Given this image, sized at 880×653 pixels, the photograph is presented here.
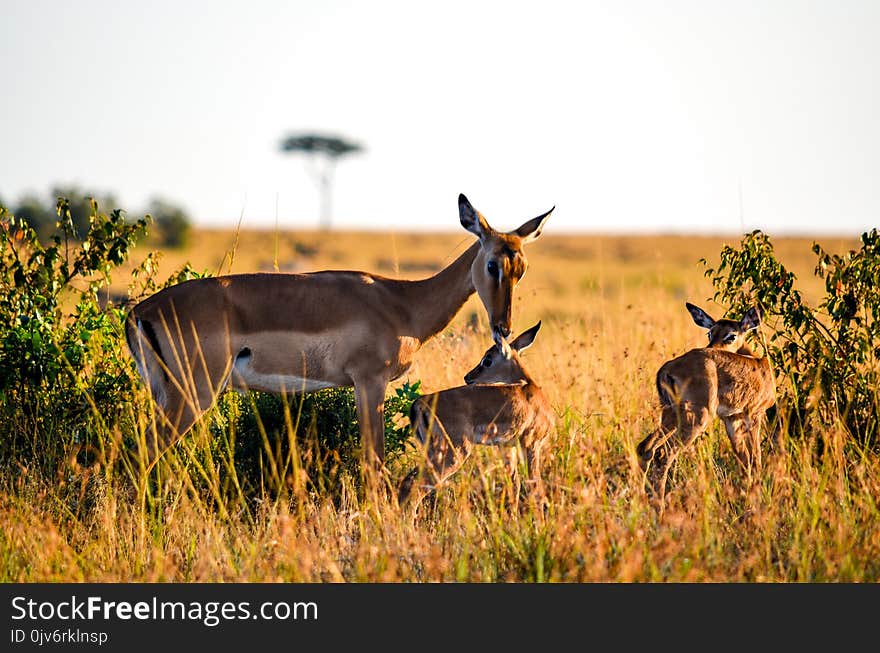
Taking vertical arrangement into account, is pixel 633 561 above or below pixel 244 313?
below

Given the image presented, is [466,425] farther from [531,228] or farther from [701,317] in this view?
[701,317]

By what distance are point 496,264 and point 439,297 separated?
584 millimetres

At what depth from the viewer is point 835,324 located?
8.52 meters

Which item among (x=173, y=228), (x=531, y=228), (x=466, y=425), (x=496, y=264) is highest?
(x=173, y=228)

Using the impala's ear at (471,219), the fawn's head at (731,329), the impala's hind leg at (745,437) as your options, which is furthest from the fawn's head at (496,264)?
the impala's hind leg at (745,437)

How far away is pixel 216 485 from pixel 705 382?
10.9 ft

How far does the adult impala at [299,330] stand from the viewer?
7453 millimetres

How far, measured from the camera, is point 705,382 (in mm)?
7422

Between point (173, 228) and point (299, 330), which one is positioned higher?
point (173, 228)

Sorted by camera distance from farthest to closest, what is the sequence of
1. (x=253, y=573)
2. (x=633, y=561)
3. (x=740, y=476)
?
(x=740, y=476)
(x=253, y=573)
(x=633, y=561)

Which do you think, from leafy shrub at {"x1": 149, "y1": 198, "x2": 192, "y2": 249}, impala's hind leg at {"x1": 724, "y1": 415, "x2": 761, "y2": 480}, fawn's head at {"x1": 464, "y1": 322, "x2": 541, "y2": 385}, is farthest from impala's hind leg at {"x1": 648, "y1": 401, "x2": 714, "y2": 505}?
leafy shrub at {"x1": 149, "y1": 198, "x2": 192, "y2": 249}

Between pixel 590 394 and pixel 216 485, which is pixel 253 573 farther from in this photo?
pixel 590 394

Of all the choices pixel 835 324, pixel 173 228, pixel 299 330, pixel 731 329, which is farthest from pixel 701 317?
pixel 173 228

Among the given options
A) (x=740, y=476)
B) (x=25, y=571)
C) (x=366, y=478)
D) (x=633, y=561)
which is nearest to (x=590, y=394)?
(x=740, y=476)
